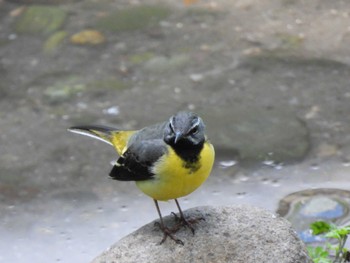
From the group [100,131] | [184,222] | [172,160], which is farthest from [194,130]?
[100,131]

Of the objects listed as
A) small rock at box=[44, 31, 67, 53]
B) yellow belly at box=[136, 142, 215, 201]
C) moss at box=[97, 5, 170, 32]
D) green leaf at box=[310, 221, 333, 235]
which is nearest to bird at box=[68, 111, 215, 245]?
yellow belly at box=[136, 142, 215, 201]

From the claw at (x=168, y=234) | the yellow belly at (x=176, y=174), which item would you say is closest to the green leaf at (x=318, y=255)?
the claw at (x=168, y=234)

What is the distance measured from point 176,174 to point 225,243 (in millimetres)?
487

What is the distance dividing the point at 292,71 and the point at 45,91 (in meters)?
2.19

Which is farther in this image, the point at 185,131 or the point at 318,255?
the point at 318,255

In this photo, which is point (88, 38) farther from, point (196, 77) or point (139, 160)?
point (139, 160)

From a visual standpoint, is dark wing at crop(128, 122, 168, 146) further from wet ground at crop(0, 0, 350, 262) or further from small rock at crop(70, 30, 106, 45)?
small rock at crop(70, 30, 106, 45)

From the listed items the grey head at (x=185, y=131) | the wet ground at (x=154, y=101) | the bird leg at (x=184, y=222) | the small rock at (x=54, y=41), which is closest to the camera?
the grey head at (x=185, y=131)

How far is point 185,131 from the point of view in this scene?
400cm

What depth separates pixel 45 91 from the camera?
7.31 meters

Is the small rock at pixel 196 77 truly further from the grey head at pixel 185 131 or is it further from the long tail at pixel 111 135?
the grey head at pixel 185 131

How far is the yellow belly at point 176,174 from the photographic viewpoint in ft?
13.3

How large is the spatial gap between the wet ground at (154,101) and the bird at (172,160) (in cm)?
126

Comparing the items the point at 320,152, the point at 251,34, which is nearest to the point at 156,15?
the point at 251,34
